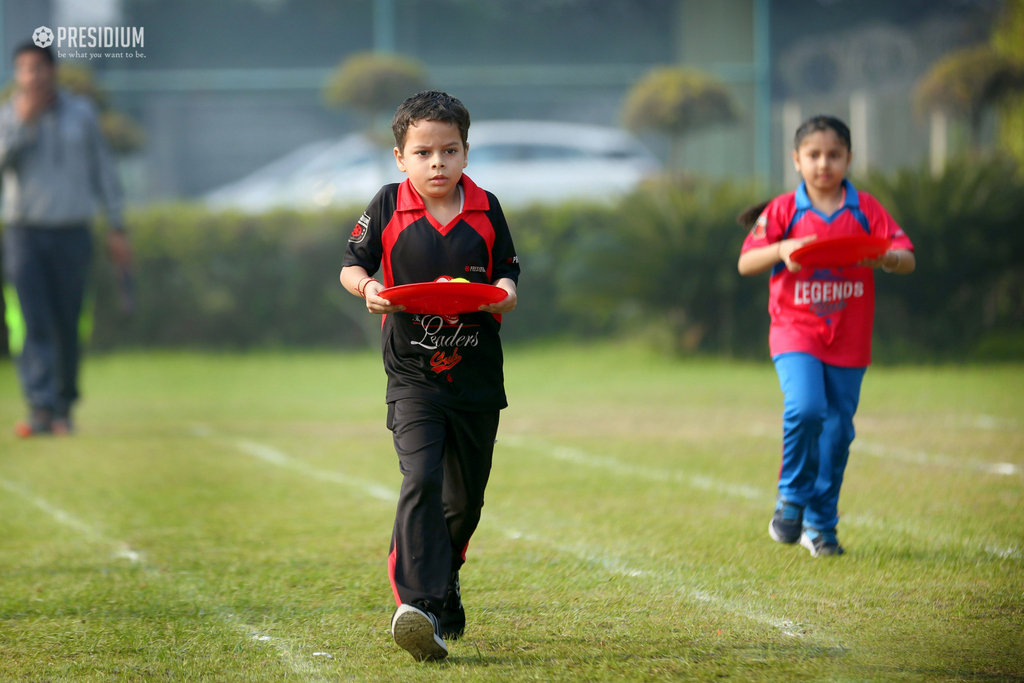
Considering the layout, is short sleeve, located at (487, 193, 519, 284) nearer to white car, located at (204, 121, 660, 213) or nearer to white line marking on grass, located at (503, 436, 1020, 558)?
white line marking on grass, located at (503, 436, 1020, 558)

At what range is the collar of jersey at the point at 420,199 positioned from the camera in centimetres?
347

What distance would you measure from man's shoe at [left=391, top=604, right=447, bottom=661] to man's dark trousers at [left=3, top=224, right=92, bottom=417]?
5.76m

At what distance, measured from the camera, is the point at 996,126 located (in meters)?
15.2

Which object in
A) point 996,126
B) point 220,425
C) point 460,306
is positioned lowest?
point 220,425

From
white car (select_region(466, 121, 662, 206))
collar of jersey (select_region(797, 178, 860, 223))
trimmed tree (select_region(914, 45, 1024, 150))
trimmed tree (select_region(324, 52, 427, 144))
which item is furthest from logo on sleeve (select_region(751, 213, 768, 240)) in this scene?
trimmed tree (select_region(324, 52, 427, 144))

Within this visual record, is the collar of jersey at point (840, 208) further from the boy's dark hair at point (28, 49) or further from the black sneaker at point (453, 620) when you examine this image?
the boy's dark hair at point (28, 49)

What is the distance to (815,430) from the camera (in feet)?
14.9

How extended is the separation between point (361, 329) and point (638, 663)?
466 inches

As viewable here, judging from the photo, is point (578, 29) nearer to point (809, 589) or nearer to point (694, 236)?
point (694, 236)

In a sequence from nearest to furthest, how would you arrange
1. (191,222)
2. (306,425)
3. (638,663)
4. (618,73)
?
(638,663) → (306,425) → (191,222) → (618,73)

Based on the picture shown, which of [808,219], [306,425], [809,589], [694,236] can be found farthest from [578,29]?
[809,589]

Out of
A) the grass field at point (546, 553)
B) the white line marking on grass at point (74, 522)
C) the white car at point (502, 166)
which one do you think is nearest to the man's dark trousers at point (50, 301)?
the grass field at point (546, 553)

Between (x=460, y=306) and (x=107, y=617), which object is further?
(x=107, y=617)

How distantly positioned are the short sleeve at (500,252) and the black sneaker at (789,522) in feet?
5.84
